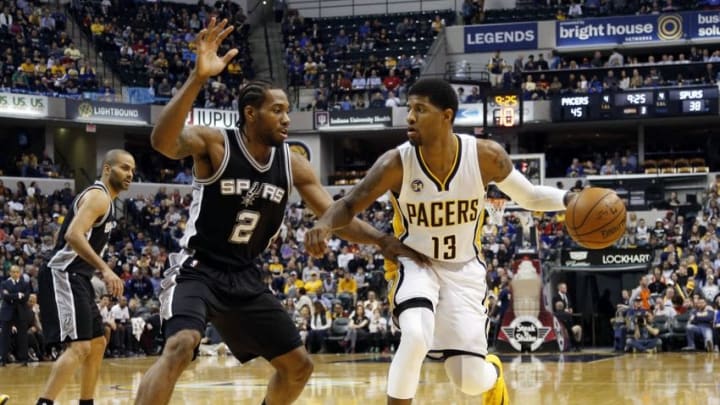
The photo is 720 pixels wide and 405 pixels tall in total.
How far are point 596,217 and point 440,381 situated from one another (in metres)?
7.39

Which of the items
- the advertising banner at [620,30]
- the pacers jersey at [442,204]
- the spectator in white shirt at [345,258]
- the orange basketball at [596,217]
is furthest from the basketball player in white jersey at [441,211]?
the advertising banner at [620,30]

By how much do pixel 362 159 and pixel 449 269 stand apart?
33501mm

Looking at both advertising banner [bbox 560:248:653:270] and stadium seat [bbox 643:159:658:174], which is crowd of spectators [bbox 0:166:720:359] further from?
stadium seat [bbox 643:159:658:174]

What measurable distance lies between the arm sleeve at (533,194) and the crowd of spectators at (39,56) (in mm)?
27758

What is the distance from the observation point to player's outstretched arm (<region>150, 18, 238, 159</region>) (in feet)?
18.1

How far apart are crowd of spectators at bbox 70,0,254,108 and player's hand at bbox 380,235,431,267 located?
29549 mm

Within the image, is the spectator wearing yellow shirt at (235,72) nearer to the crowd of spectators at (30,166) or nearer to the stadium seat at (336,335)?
the crowd of spectators at (30,166)

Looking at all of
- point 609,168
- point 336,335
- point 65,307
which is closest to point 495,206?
point 336,335

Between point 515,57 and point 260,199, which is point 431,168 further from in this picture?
point 515,57

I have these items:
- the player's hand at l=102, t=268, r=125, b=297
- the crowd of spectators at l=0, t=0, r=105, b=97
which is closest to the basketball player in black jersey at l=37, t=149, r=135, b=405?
the player's hand at l=102, t=268, r=125, b=297

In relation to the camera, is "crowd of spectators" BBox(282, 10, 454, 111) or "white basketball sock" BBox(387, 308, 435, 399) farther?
"crowd of spectators" BBox(282, 10, 454, 111)

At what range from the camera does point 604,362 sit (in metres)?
17.3

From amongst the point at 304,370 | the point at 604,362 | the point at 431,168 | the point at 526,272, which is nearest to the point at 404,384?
the point at 304,370

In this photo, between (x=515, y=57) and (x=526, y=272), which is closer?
(x=526, y=272)
